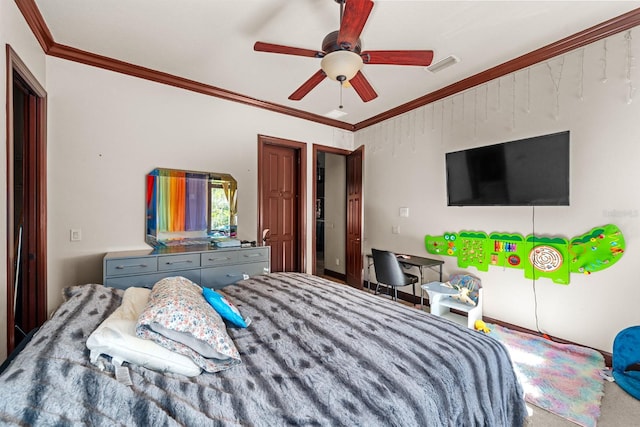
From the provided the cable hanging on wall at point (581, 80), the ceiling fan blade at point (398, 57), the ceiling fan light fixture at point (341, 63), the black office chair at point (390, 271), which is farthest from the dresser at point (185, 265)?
the cable hanging on wall at point (581, 80)

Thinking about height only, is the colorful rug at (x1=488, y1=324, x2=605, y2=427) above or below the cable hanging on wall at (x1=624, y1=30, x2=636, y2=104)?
below

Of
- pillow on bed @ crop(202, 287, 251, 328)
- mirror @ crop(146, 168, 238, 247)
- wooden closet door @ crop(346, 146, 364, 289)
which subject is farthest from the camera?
wooden closet door @ crop(346, 146, 364, 289)

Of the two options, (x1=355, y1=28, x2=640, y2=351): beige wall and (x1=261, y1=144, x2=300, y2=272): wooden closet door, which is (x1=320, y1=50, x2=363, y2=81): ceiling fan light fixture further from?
(x1=261, y1=144, x2=300, y2=272): wooden closet door

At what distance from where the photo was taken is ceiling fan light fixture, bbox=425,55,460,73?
2.73 meters

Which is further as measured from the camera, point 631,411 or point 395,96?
point 395,96

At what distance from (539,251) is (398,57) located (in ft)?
7.19

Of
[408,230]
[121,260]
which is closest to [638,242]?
[408,230]

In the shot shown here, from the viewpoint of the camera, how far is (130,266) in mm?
2455

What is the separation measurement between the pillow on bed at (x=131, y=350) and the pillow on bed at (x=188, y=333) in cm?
2

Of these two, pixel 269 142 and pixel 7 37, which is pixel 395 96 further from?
pixel 7 37

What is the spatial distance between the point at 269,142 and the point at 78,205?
2194mm

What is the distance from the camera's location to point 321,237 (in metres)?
6.56

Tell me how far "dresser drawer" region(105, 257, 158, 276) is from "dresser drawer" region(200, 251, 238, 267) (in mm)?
421

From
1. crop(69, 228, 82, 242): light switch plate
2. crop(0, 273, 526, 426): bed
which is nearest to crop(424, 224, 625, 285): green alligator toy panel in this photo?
crop(0, 273, 526, 426): bed
